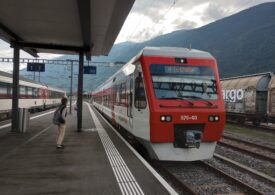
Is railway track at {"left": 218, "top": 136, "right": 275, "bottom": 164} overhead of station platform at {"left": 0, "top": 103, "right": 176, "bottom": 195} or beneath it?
beneath

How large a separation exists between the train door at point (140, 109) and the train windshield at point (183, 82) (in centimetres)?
44

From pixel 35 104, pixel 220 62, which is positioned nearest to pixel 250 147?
pixel 35 104

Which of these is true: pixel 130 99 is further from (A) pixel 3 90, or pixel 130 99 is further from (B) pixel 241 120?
(B) pixel 241 120

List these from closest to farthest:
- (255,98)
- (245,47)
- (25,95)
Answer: (255,98) < (25,95) < (245,47)

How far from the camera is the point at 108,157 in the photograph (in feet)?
33.6

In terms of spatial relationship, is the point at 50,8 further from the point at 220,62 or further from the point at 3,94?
the point at 220,62

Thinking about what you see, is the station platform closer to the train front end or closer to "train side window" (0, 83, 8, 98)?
the train front end

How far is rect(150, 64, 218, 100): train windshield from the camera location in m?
9.87

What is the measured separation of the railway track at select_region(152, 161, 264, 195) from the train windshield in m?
1.91

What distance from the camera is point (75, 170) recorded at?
8.47 meters

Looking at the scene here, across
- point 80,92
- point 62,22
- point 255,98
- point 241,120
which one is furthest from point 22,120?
point 241,120

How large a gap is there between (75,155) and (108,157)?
98 cm

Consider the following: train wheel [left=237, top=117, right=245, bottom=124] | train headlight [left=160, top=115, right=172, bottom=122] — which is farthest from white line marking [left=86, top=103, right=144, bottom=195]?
train wheel [left=237, top=117, right=245, bottom=124]

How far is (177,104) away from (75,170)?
3.00 m
